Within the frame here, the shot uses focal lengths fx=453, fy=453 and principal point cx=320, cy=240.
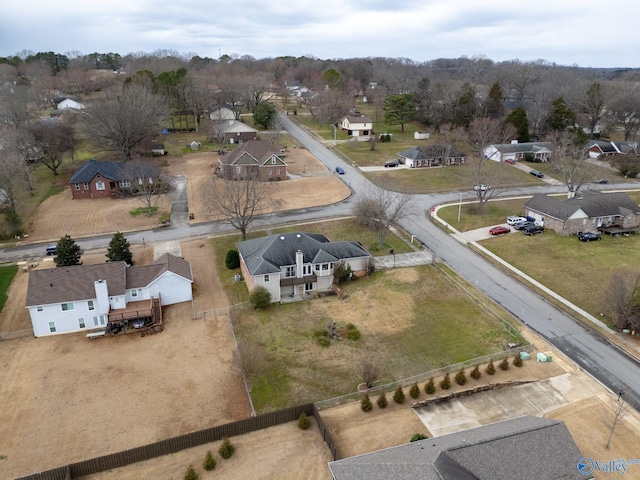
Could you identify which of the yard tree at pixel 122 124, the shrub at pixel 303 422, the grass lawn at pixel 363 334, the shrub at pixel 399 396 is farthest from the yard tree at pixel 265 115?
the shrub at pixel 303 422

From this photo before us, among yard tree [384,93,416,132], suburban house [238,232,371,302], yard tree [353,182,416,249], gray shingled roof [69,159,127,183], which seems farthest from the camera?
yard tree [384,93,416,132]

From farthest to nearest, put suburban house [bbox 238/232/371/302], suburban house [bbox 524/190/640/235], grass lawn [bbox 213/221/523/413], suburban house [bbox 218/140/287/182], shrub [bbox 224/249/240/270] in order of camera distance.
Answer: suburban house [bbox 218/140/287/182]
suburban house [bbox 524/190/640/235]
shrub [bbox 224/249/240/270]
suburban house [bbox 238/232/371/302]
grass lawn [bbox 213/221/523/413]

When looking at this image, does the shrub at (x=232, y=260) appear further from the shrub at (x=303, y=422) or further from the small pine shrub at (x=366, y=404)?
the small pine shrub at (x=366, y=404)

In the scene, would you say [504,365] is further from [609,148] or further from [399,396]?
[609,148]

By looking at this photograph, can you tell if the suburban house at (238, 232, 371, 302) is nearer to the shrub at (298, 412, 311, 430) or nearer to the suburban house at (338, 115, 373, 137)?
the shrub at (298, 412, 311, 430)

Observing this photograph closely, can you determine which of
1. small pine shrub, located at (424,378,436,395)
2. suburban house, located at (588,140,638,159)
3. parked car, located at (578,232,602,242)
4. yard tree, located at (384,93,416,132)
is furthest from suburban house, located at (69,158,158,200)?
suburban house, located at (588,140,638,159)

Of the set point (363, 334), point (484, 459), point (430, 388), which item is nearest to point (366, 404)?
point (430, 388)
